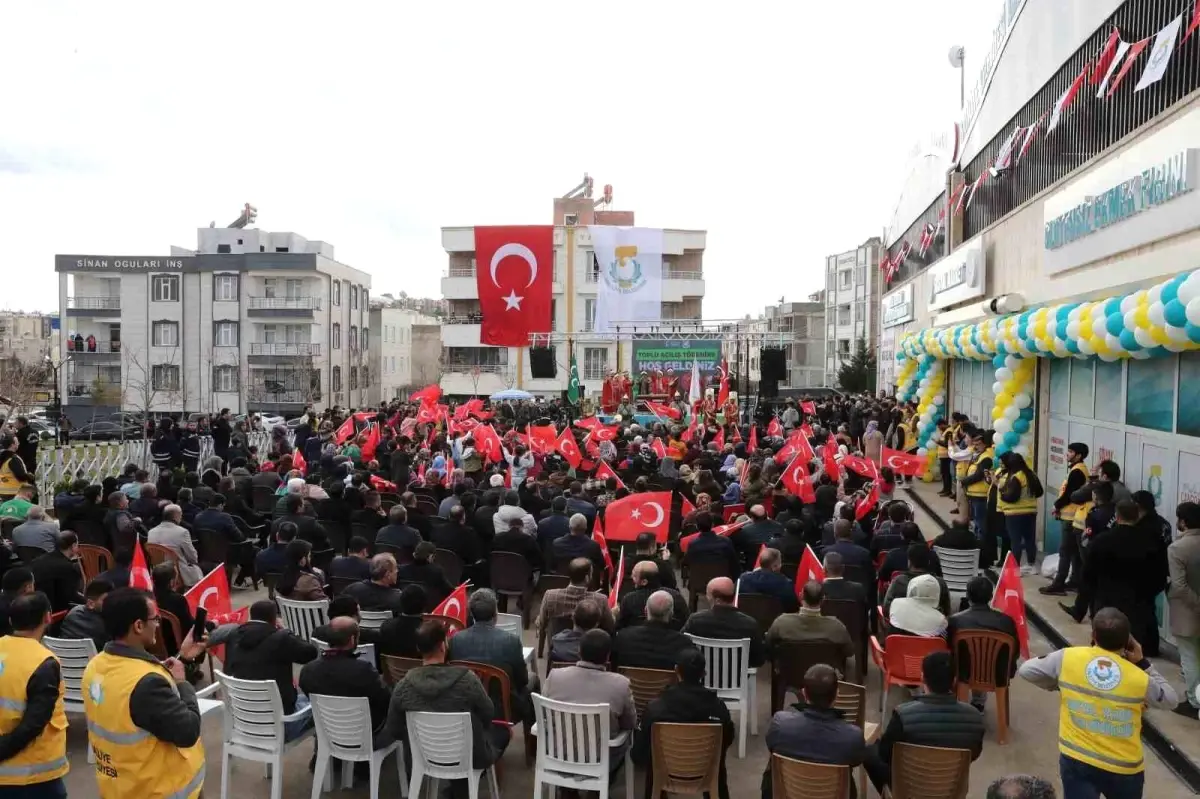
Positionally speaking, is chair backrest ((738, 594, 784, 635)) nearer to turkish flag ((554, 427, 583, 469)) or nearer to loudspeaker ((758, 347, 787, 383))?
turkish flag ((554, 427, 583, 469))

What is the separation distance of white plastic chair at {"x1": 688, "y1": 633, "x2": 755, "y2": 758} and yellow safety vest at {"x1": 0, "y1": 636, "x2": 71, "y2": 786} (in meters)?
3.78

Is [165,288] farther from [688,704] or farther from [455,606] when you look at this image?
[688,704]

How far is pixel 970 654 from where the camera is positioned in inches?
263

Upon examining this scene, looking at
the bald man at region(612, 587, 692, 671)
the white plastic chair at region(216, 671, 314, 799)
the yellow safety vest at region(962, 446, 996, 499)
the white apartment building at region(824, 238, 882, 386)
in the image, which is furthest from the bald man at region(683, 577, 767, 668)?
the white apartment building at region(824, 238, 882, 386)

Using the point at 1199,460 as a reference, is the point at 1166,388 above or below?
above

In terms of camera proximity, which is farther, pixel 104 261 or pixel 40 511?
pixel 104 261

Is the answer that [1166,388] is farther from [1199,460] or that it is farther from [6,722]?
[6,722]

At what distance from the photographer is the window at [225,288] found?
4778 centimetres

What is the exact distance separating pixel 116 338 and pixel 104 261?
4.00 metres

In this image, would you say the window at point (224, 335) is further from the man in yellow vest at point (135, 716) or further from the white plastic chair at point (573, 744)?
the man in yellow vest at point (135, 716)

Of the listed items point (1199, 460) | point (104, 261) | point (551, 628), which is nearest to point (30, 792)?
point (551, 628)

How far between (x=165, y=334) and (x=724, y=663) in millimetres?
47759

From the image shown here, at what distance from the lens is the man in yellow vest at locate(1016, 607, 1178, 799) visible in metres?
4.45

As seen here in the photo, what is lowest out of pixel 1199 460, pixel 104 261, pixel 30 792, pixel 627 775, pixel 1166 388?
pixel 627 775
